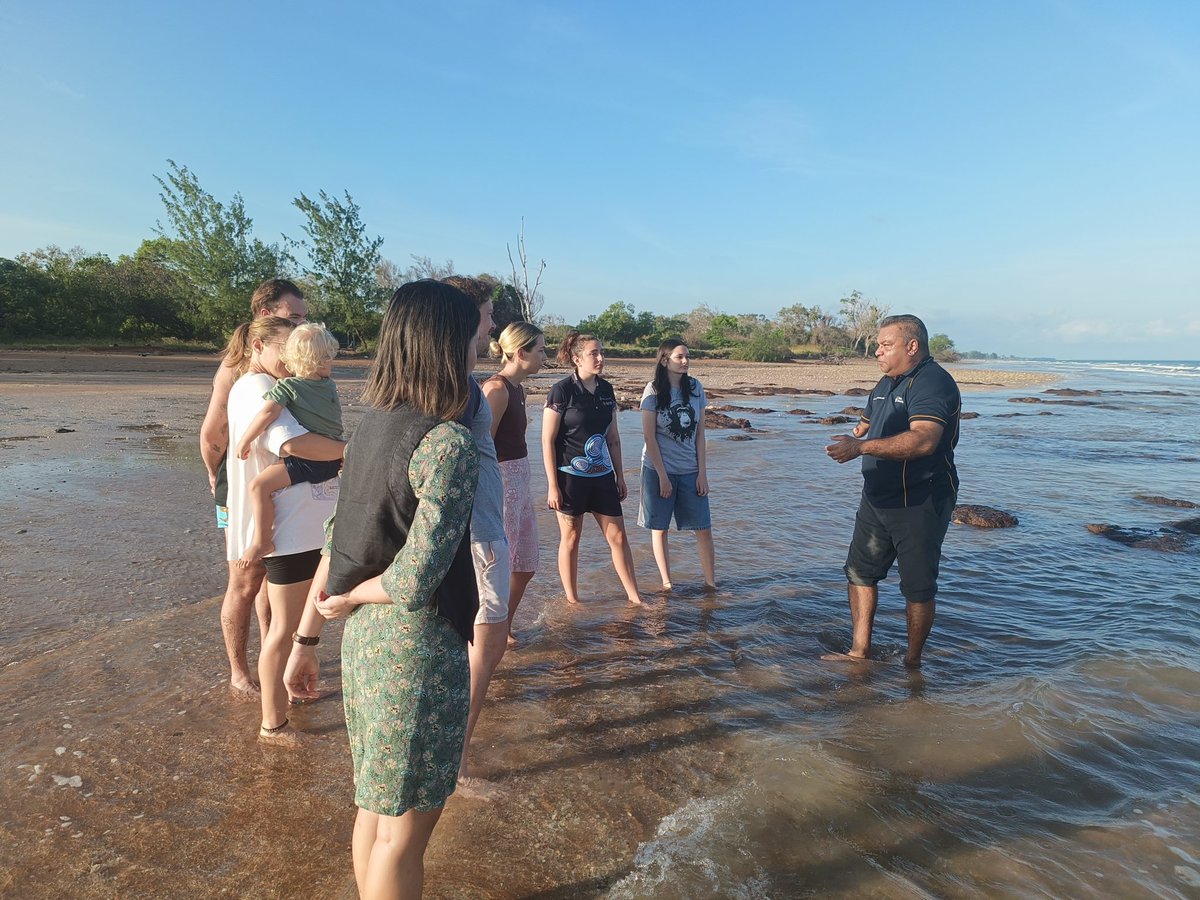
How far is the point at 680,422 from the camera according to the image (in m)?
5.62

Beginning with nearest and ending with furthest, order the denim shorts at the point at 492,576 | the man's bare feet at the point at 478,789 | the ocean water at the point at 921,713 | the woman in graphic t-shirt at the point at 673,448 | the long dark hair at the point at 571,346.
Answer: the denim shorts at the point at 492,576 < the ocean water at the point at 921,713 < the man's bare feet at the point at 478,789 < the long dark hair at the point at 571,346 < the woman in graphic t-shirt at the point at 673,448

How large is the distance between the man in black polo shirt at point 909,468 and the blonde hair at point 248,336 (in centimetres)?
313

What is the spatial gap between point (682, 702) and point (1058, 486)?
10.1m

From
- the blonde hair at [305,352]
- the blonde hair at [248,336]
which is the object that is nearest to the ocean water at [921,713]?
the blonde hair at [305,352]

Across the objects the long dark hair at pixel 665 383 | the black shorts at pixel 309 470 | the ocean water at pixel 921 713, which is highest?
the long dark hair at pixel 665 383

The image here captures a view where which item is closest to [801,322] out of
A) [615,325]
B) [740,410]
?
[615,325]

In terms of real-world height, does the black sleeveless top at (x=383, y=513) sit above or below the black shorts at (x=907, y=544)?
above

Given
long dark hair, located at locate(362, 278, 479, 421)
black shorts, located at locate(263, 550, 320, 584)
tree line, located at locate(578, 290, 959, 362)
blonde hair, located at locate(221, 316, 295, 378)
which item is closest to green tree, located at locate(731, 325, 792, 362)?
tree line, located at locate(578, 290, 959, 362)

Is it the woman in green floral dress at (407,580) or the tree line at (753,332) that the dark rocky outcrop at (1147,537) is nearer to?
the woman in green floral dress at (407,580)

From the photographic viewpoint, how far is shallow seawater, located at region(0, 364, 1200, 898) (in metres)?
2.63

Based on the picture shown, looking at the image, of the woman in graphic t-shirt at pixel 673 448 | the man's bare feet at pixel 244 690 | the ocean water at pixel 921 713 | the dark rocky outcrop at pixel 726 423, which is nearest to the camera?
the ocean water at pixel 921 713

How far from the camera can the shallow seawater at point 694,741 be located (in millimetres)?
2633

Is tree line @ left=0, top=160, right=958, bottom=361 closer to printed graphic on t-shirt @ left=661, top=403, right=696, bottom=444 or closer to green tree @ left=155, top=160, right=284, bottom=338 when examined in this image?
green tree @ left=155, top=160, right=284, bottom=338

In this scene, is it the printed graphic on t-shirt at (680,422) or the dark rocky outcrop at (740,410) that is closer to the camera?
the printed graphic on t-shirt at (680,422)
